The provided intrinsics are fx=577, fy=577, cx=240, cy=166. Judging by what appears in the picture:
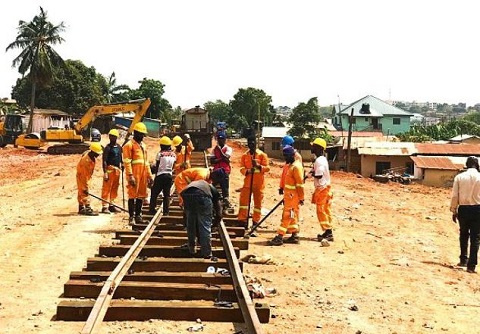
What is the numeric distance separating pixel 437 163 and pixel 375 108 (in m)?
45.8

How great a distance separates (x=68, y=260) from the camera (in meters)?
8.16

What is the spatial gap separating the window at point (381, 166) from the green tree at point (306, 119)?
16.0 m

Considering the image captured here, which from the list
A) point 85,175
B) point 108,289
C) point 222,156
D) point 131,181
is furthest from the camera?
point 85,175

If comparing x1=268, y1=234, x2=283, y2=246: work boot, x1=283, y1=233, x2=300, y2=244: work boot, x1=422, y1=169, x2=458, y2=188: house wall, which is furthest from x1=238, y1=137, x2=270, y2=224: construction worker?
x1=422, y1=169, x2=458, y2=188: house wall

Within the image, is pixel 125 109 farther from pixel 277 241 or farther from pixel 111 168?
pixel 277 241

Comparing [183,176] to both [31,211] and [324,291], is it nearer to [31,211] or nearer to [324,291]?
[324,291]

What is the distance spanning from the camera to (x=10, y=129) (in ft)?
138

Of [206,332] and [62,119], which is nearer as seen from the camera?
[206,332]

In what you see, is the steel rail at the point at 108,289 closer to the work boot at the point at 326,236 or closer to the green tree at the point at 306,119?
the work boot at the point at 326,236

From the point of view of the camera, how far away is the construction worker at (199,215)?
7328 millimetres

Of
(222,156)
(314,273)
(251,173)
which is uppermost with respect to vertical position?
(222,156)

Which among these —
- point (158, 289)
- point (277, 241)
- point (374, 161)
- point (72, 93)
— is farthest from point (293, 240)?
point (72, 93)

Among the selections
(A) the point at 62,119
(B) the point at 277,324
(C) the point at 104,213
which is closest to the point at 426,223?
(C) the point at 104,213

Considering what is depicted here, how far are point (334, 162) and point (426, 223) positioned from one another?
27.2 metres
